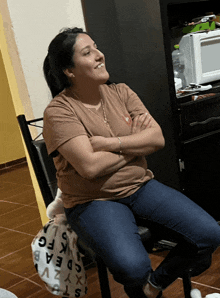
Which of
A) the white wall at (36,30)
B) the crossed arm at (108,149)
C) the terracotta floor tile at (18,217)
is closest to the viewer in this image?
the crossed arm at (108,149)

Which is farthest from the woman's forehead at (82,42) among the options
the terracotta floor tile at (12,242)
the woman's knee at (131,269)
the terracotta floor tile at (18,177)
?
the terracotta floor tile at (18,177)

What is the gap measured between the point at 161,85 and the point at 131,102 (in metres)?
0.53

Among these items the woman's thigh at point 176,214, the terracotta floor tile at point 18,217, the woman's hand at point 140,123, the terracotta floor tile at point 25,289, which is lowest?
the terracotta floor tile at point 18,217

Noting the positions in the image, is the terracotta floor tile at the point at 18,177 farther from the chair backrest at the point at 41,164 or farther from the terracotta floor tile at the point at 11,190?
the chair backrest at the point at 41,164

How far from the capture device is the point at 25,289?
215 centimetres

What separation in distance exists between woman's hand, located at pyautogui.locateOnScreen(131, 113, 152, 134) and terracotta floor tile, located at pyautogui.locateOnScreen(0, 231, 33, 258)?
1.48 m

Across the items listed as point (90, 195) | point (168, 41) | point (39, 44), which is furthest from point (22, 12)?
point (90, 195)

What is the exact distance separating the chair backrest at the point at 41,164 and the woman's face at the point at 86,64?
39cm

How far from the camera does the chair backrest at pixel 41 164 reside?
5.90 feet

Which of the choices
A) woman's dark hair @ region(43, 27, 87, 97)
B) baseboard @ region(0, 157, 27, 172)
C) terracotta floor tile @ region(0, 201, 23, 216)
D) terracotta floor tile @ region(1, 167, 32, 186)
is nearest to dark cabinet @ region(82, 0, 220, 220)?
woman's dark hair @ region(43, 27, 87, 97)

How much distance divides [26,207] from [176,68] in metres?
1.98

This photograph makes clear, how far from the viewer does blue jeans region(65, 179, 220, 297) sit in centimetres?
140

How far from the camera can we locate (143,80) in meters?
2.24

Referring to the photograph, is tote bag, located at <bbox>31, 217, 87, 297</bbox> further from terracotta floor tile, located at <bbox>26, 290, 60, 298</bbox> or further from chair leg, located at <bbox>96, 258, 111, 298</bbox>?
terracotta floor tile, located at <bbox>26, 290, 60, 298</bbox>
